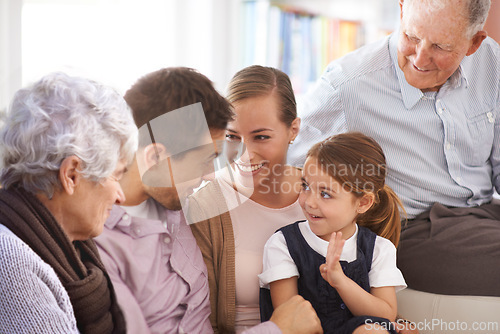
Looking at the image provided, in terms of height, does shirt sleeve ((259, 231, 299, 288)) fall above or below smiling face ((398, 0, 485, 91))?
below

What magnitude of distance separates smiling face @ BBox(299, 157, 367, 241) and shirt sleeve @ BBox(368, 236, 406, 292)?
114 mm

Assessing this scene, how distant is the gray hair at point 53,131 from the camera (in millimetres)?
872

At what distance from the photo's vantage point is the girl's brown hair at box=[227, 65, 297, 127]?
134 centimetres

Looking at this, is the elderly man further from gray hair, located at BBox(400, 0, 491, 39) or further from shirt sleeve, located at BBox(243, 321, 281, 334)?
shirt sleeve, located at BBox(243, 321, 281, 334)

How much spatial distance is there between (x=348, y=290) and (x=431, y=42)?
2.50ft

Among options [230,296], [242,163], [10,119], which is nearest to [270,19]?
[242,163]

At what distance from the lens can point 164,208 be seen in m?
1.13

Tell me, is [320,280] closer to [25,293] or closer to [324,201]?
[324,201]

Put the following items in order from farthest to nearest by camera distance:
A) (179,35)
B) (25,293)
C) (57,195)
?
(179,35) < (57,195) < (25,293)

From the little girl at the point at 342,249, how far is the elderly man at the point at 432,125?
32cm

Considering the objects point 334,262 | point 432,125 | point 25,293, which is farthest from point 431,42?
point 25,293

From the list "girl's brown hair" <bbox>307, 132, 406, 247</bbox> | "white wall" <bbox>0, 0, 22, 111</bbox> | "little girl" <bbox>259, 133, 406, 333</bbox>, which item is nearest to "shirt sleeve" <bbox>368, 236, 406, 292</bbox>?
"little girl" <bbox>259, 133, 406, 333</bbox>

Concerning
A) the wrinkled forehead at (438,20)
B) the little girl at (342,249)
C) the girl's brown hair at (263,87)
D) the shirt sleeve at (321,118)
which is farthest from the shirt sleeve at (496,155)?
the girl's brown hair at (263,87)

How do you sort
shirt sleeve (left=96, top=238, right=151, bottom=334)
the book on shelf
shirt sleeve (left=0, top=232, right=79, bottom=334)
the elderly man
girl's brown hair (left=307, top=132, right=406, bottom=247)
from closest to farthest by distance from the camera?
1. shirt sleeve (left=0, top=232, right=79, bottom=334)
2. shirt sleeve (left=96, top=238, right=151, bottom=334)
3. girl's brown hair (left=307, top=132, right=406, bottom=247)
4. the elderly man
5. the book on shelf
